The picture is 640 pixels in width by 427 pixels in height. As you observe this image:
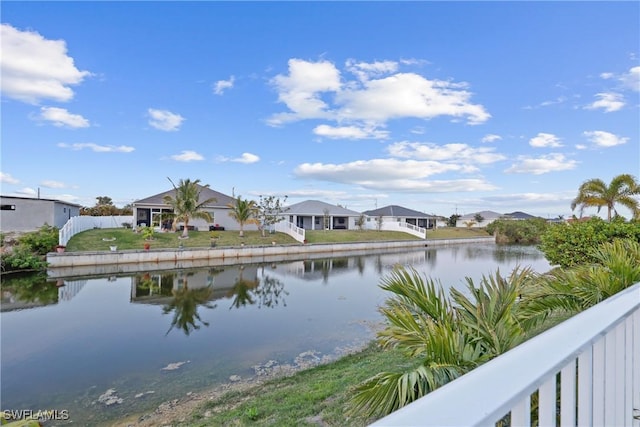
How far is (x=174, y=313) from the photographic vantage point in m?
9.32

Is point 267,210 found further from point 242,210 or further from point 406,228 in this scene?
point 406,228

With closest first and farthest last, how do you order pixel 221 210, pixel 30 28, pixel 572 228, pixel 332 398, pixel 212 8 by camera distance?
pixel 332 398 < pixel 572 228 < pixel 30 28 < pixel 212 8 < pixel 221 210

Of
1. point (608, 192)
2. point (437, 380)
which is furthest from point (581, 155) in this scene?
point (437, 380)

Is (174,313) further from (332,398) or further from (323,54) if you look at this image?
(323,54)

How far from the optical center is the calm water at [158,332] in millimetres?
5270

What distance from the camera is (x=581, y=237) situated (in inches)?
324

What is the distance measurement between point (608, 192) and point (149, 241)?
23.3m

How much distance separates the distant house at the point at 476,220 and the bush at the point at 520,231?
1061 cm

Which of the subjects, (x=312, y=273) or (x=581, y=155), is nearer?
(x=581, y=155)

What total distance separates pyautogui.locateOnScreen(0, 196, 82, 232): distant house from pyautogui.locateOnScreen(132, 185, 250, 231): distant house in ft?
16.7

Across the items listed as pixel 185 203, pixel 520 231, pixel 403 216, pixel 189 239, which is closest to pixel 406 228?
pixel 403 216

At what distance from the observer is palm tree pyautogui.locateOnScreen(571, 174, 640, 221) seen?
1379cm

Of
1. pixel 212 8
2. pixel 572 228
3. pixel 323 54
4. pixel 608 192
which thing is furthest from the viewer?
pixel 323 54

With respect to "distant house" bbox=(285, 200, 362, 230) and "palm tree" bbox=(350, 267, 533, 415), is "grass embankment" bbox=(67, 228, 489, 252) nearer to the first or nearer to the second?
"distant house" bbox=(285, 200, 362, 230)
